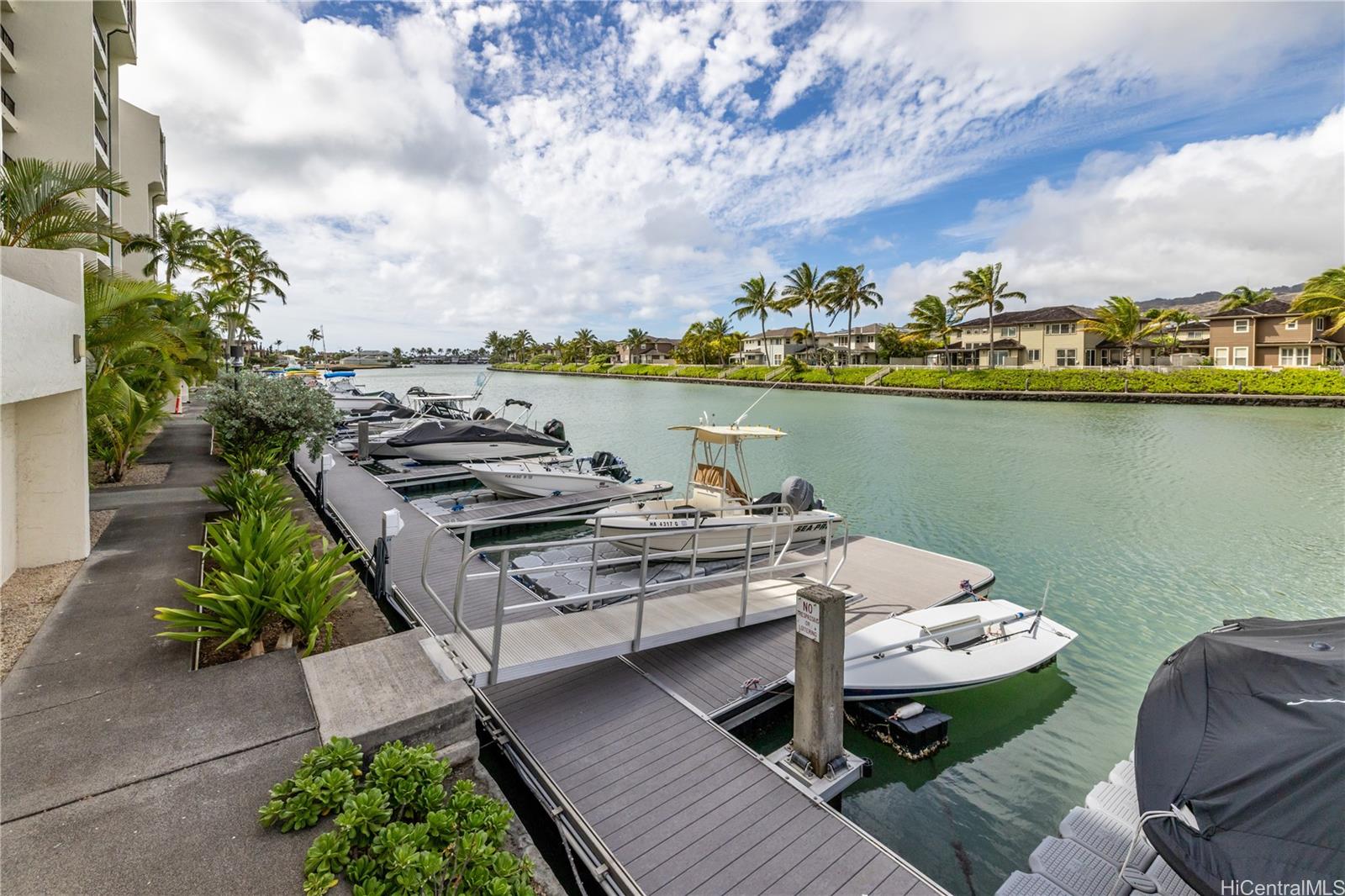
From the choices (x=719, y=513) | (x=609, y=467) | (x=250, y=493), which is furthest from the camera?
(x=609, y=467)

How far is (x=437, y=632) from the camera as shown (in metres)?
7.08

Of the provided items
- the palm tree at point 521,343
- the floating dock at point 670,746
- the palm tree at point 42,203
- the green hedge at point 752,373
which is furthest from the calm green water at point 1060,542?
the palm tree at point 521,343

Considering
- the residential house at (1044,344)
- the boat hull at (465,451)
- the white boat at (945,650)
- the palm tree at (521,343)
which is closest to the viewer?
the white boat at (945,650)

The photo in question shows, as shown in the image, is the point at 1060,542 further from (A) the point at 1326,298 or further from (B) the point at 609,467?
(A) the point at 1326,298

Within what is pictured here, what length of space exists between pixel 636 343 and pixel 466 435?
354 ft

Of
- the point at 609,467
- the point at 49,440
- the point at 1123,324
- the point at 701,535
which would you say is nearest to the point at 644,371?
the point at 1123,324

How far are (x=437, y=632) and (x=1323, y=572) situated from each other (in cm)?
1584

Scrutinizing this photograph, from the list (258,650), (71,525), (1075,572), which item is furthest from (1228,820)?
(71,525)

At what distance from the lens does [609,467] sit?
17.4 metres

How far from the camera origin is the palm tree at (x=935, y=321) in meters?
68.2

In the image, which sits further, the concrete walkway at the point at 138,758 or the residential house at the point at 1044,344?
the residential house at the point at 1044,344

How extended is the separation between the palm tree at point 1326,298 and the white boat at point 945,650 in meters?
55.4

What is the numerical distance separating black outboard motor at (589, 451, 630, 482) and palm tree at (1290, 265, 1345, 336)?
54.3 m

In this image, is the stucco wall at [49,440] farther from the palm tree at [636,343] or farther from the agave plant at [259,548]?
the palm tree at [636,343]
